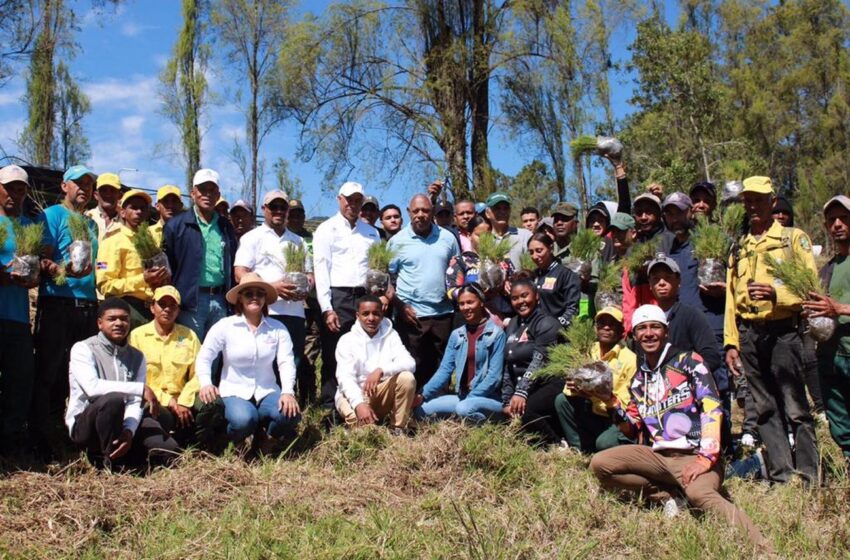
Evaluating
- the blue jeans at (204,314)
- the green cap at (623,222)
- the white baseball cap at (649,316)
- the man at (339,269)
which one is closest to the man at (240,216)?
the man at (339,269)

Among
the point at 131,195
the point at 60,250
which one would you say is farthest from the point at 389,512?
the point at 131,195

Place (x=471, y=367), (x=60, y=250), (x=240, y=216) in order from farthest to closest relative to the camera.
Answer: (x=240, y=216) → (x=471, y=367) → (x=60, y=250)

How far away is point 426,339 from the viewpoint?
21.5 feet

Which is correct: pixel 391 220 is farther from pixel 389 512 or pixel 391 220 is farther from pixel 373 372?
pixel 389 512

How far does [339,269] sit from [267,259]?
62 centimetres

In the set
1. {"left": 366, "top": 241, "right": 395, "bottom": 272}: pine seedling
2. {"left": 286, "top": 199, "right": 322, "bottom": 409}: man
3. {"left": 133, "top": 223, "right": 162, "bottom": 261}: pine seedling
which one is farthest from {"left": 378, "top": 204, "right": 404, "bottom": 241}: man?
{"left": 133, "top": 223, "right": 162, "bottom": 261}: pine seedling

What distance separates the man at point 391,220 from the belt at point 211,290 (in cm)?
208

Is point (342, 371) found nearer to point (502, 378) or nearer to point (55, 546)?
point (502, 378)

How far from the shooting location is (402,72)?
13953 mm

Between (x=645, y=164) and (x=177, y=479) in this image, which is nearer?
Answer: (x=177, y=479)

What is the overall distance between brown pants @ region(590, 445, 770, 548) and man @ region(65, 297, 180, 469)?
284 centimetres

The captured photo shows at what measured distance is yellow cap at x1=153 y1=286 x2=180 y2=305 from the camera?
5340 millimetres

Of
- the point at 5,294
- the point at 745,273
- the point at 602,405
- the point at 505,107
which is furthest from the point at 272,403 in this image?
the point at 505,107

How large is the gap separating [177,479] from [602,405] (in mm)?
2770
